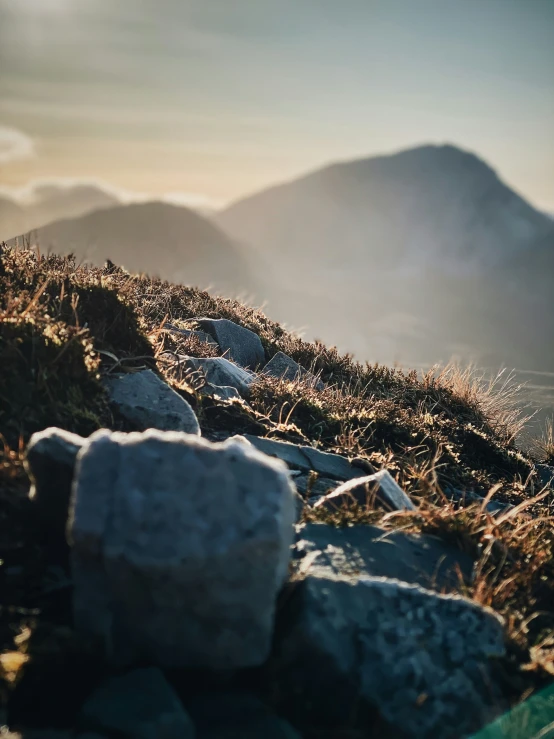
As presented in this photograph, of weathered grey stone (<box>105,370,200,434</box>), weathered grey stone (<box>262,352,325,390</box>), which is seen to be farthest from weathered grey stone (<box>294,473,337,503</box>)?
weathered grey stone (<box>262,352,325,390</box>)

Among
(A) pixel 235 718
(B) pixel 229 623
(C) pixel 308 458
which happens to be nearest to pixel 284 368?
(C) pixel 308 458

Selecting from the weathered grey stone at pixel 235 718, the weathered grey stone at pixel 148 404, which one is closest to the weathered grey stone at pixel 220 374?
the weathered grey stone at pixel 148 404

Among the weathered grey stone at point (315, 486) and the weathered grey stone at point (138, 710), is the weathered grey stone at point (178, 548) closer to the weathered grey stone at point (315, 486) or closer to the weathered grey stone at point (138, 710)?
Result: the weathered grey stone at point (138, 710)

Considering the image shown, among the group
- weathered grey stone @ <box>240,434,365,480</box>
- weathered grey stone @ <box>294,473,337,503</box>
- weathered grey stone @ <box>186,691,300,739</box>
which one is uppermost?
weathered grey stone @ <box>186,691,300,739</box>

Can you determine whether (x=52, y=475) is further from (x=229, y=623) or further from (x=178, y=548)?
(x=229, y=623)

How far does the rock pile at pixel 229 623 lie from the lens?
111 inches

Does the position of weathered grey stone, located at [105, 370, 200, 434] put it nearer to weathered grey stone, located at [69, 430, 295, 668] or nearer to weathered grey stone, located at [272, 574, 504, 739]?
weathered grey stone, located at [69, 430, 295, 668]

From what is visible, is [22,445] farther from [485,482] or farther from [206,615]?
[485,482]

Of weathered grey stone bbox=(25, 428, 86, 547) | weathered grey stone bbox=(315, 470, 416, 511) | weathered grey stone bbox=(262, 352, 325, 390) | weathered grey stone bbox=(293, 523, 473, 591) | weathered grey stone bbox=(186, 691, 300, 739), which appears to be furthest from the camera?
weathered grey stone bbox=(262, 352, 325, 390)

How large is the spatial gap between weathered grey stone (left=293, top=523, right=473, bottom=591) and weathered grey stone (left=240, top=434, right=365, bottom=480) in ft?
6.79

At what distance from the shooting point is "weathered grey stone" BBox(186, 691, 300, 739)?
2.75 meters

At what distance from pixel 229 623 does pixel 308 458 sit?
3.68 metres

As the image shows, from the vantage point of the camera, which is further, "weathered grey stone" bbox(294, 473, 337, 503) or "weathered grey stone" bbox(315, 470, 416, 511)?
"weathered grey stone" bbox(294, 473, 337, 503)

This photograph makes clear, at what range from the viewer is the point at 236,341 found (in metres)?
11.6
